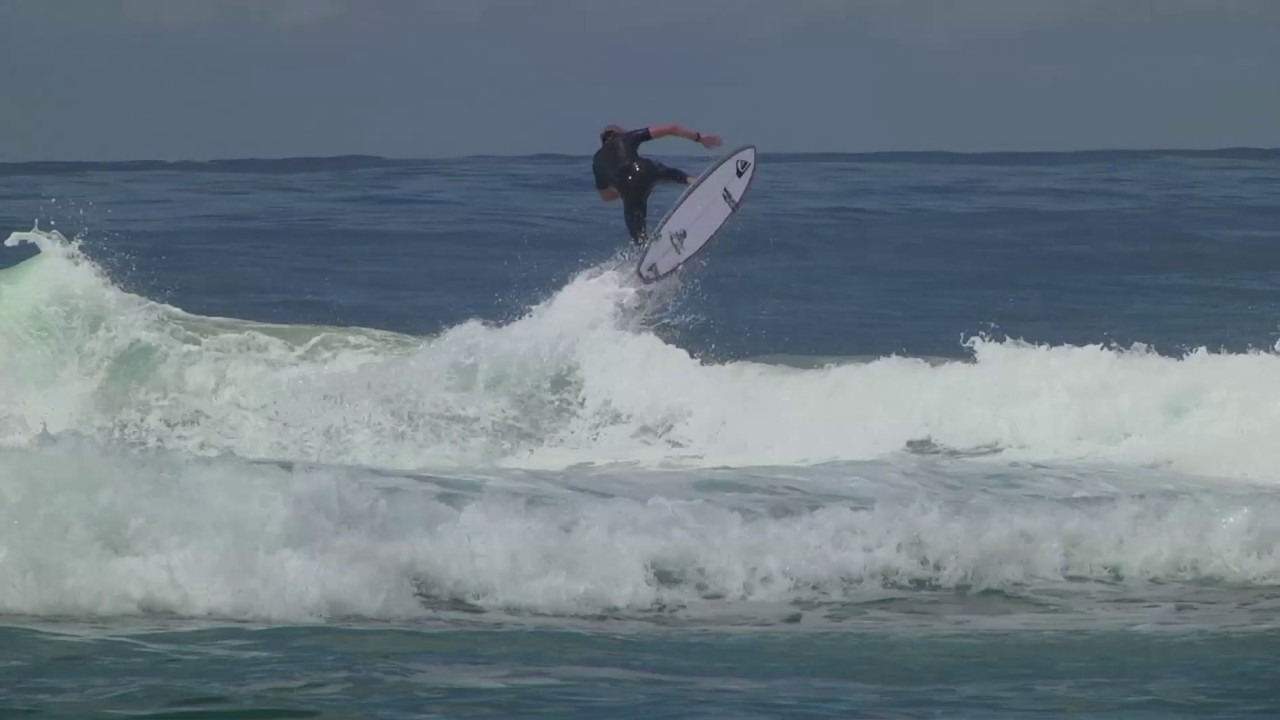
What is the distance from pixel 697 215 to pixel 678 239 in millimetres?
250

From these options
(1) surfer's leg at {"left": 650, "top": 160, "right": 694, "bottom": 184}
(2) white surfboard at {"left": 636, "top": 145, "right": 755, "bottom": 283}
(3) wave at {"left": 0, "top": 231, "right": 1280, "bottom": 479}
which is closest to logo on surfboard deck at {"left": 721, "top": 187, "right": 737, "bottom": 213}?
(2) white surfboard at {"left": 636, "top": 145, "right": 755, "bottom": 283}

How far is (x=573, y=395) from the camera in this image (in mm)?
13406

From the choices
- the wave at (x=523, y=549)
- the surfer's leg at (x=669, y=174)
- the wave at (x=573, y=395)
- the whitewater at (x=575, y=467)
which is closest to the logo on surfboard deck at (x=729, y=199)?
the surfer's leg at (x=669, y=174)

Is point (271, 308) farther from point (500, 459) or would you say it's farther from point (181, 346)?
point (500, 459)

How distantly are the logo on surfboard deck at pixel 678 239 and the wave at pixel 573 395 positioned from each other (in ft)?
2.21

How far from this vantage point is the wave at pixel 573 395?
39.9 feet

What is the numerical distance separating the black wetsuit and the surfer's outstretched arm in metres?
0.30

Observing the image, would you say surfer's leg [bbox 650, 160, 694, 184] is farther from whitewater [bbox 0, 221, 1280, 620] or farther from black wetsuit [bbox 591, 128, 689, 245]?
whitewater [bbox 0, 221, 1280, 620]

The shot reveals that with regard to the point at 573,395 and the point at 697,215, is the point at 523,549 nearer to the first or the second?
the point at 573,395

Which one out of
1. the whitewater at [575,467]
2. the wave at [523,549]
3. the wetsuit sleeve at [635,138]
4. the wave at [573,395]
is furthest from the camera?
the wetsuit sleeve at [635,138]

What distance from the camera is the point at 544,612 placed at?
7.73m

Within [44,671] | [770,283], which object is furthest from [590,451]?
[770,283]

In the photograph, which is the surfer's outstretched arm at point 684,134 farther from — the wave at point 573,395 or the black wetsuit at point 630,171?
the wave at point 573,395

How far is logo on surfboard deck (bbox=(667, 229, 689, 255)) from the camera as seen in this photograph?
13.7 m
